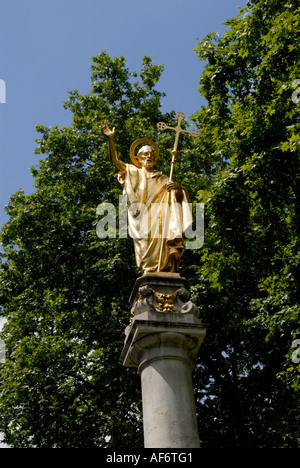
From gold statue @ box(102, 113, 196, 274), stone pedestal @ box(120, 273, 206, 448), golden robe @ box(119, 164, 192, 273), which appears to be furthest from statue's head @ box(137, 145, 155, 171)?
stone pedestal @ box(120, 273, 206, 448)

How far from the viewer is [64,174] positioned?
17766 millimetres

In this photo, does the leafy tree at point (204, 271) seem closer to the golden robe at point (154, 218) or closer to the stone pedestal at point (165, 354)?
the golden robe at point (154, 218)

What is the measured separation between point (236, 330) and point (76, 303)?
15.2 feet

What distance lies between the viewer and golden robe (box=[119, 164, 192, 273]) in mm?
7465

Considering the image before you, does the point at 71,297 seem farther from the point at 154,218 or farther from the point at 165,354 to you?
the point at 165,354

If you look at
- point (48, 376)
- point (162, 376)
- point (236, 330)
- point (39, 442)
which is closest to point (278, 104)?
point (236, 330)

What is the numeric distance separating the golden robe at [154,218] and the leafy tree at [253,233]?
2823mm

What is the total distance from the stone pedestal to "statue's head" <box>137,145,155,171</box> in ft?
7.52

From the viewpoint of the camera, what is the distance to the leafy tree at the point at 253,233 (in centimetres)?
1125

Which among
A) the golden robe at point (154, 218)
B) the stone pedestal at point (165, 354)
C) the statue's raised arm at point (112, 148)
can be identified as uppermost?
the statue's raised arm at point (112, 148)

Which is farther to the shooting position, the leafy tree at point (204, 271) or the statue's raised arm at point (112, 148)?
the leafy tree at point (204, 271)

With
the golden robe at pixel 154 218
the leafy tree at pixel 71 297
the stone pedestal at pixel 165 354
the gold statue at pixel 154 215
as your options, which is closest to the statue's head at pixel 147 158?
the gold statue at pixel 154 215

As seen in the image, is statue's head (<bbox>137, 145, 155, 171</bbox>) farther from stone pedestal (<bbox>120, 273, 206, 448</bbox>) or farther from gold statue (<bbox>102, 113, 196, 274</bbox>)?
stone pedestal (<bbox>120, 273, 206, 448</bbox>)
